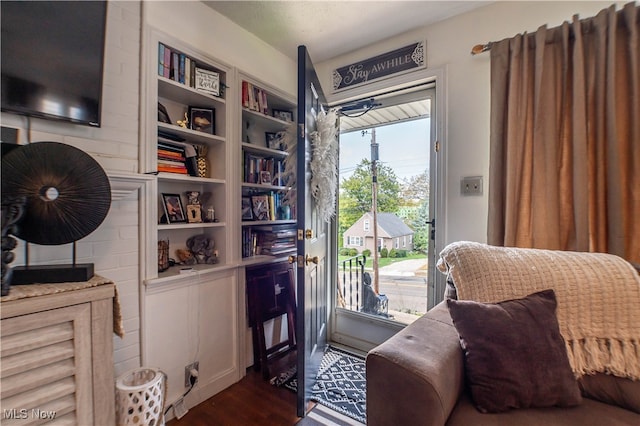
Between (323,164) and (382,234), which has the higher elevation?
(323,164)

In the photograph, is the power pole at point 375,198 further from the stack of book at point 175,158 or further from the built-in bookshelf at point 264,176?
the stack of book at point 175,158

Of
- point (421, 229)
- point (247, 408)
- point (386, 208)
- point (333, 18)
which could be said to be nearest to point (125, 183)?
point (247, 408)

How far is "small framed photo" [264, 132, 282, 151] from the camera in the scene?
2370 millimetres

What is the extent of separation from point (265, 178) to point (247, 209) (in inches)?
11.6

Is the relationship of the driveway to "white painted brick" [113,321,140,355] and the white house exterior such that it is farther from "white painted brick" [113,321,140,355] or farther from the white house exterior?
"white painted brick" [113,321,140,355]

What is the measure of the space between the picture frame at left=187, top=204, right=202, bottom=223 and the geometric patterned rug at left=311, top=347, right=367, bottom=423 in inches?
53.4

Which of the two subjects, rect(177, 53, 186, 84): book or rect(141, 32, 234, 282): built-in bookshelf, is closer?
rect(141, 32, 234, 282): built-in bookshelf

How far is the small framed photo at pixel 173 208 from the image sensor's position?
1.72 m

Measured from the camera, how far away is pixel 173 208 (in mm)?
1758

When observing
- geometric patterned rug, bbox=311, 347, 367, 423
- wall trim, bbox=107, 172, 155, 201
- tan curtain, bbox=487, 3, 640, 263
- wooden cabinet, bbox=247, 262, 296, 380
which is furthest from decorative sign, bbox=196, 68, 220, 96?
geometric patterned rug, bbox=311, 347, 367, 423

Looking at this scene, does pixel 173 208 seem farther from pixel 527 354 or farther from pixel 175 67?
pixel 527 354

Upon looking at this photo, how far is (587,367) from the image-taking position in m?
1.04

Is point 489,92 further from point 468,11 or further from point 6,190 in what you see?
point 6,190

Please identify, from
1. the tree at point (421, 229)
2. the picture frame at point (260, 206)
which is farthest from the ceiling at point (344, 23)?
the picture frame at point (260, 206)
